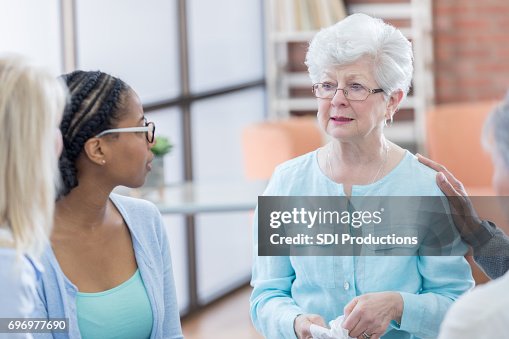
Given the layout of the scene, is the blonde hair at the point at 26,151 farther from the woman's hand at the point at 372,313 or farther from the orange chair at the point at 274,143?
the orange chair at the point at 274,143

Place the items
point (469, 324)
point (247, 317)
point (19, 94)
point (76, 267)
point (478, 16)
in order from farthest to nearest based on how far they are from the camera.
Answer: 1. point (478, 16)
2. point (247, 317)
3. point (76, 267)
4. point (19, 94)
5. point (469, 324)

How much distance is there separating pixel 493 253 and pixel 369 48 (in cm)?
52

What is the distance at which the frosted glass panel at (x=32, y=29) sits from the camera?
3842 mm

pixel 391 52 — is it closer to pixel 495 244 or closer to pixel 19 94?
pixel 495 244

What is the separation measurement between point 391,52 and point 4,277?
965 millimetres

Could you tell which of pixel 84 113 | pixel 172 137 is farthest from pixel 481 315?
pixel 172 137

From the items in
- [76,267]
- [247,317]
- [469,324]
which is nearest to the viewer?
[469,324]

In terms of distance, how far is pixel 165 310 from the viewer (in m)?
2.34

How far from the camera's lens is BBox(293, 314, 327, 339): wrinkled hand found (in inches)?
88.0

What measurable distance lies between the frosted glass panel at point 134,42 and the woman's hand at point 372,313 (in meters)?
2.53

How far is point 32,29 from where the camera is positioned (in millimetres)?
4051

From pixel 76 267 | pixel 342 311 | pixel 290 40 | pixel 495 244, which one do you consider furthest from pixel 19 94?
pixel 290 40

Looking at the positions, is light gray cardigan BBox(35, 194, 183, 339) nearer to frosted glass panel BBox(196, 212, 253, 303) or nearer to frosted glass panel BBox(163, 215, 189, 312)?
frosted glass panel BBox(163, 215, 189, 312)
